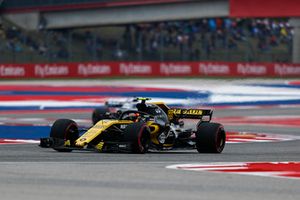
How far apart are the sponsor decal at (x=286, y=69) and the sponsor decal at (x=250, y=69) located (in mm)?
777

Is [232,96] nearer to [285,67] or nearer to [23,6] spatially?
[285,67]

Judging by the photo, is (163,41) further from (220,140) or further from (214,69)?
(220,140)

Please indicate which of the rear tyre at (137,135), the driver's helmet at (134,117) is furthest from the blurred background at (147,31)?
the rear tyre at (137,135)

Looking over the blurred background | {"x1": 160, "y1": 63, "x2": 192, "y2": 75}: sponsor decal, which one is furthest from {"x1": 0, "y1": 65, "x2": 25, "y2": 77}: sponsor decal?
{"x1": 160, "y1": 63, "x2": 192, "y2": 75}: sponsor decal

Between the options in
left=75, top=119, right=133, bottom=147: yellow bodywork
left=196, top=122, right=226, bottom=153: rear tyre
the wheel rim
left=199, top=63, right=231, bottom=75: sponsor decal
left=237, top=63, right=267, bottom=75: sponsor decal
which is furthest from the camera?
left=199, top=63, right=231, bottom=75: sponsor decal

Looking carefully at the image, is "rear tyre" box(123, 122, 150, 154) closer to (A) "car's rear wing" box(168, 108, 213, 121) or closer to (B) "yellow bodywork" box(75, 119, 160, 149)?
(B) "yellow bodywork" box(75, 119, 160, 149)

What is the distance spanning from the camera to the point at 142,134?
14625 mm

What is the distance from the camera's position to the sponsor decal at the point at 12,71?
47000mm

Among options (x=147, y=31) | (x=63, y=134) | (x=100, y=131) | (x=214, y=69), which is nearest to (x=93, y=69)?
(x=214, y=69)

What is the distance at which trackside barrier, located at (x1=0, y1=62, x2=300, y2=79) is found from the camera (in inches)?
1896

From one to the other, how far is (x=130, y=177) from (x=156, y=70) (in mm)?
38809

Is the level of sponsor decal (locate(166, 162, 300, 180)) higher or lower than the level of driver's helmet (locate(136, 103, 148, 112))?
lower

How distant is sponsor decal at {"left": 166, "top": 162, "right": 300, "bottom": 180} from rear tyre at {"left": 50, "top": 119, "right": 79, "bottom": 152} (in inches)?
125

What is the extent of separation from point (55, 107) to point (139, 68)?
19.0 meters
